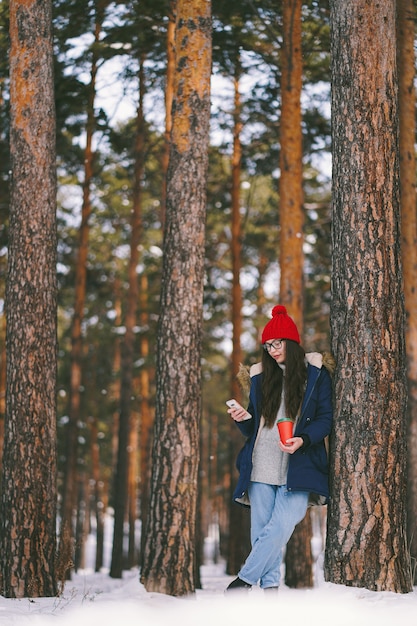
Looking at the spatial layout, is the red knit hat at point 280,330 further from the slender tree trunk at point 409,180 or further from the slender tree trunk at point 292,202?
the slender tree trunk at point 292,202

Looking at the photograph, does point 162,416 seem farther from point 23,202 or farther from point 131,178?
point 131,178

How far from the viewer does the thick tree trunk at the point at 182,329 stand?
7746 mm

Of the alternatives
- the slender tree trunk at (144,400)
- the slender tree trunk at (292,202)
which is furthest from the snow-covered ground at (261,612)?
the slender tree trunk at (144,400)

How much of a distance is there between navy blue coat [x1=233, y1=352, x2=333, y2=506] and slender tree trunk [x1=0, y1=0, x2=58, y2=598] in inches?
96.1

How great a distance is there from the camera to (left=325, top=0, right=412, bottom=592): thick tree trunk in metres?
5.38

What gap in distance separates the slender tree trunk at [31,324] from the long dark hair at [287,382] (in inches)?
105

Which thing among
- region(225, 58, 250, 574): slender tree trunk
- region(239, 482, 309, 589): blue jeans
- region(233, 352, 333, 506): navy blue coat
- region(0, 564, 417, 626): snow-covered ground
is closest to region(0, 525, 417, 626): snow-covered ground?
region(0, 564, 417, 626): snow-covered ground

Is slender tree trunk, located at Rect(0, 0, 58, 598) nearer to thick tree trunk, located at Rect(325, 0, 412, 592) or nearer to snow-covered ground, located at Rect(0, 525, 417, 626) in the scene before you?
snow-covered ground, located at Rect(0, 525, 417, 626)

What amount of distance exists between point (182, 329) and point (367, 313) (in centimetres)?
274

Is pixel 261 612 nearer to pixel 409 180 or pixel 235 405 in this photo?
pixel 235 405

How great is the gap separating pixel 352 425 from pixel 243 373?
112cm

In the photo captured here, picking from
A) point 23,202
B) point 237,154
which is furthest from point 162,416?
point 237,154

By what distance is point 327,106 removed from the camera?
565 inches

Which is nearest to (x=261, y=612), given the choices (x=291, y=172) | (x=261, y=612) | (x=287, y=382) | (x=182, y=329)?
(x=261, y=612)
